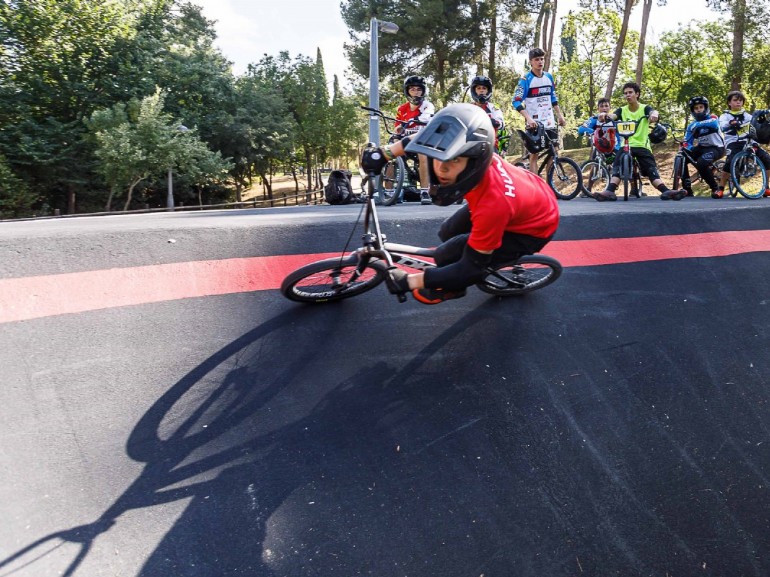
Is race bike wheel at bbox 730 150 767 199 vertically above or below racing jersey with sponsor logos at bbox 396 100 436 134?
below

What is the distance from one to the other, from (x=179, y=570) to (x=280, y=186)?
6413cm

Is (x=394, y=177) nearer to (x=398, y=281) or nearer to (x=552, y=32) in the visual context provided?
(x=398, y=281)

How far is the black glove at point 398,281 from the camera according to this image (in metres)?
3.38

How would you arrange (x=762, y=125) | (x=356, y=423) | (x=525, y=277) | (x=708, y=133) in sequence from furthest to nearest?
(x=708, y=133), (x=762, y=125), (x=525, y=277), (x=356, y=423)

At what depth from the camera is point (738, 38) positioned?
20641 mm

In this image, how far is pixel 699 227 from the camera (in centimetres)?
620

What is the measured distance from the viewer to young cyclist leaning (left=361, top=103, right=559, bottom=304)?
9.46 feet

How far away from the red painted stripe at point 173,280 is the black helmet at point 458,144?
206 cm

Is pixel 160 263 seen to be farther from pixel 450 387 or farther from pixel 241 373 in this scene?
pixel 450 387

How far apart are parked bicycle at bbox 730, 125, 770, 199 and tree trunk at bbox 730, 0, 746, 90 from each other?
15078 mm

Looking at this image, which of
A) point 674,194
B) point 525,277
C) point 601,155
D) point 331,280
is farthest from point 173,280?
point 674,194

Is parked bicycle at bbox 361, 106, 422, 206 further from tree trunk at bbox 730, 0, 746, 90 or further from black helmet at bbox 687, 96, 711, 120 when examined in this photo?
tree trunk at bbox 730, 0, 746, 90

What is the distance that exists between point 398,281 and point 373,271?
80 centimetres

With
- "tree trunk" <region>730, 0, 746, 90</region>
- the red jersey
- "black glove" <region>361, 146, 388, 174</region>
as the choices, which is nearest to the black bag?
"black glove" <region>361, 146, 388, 174</region>
